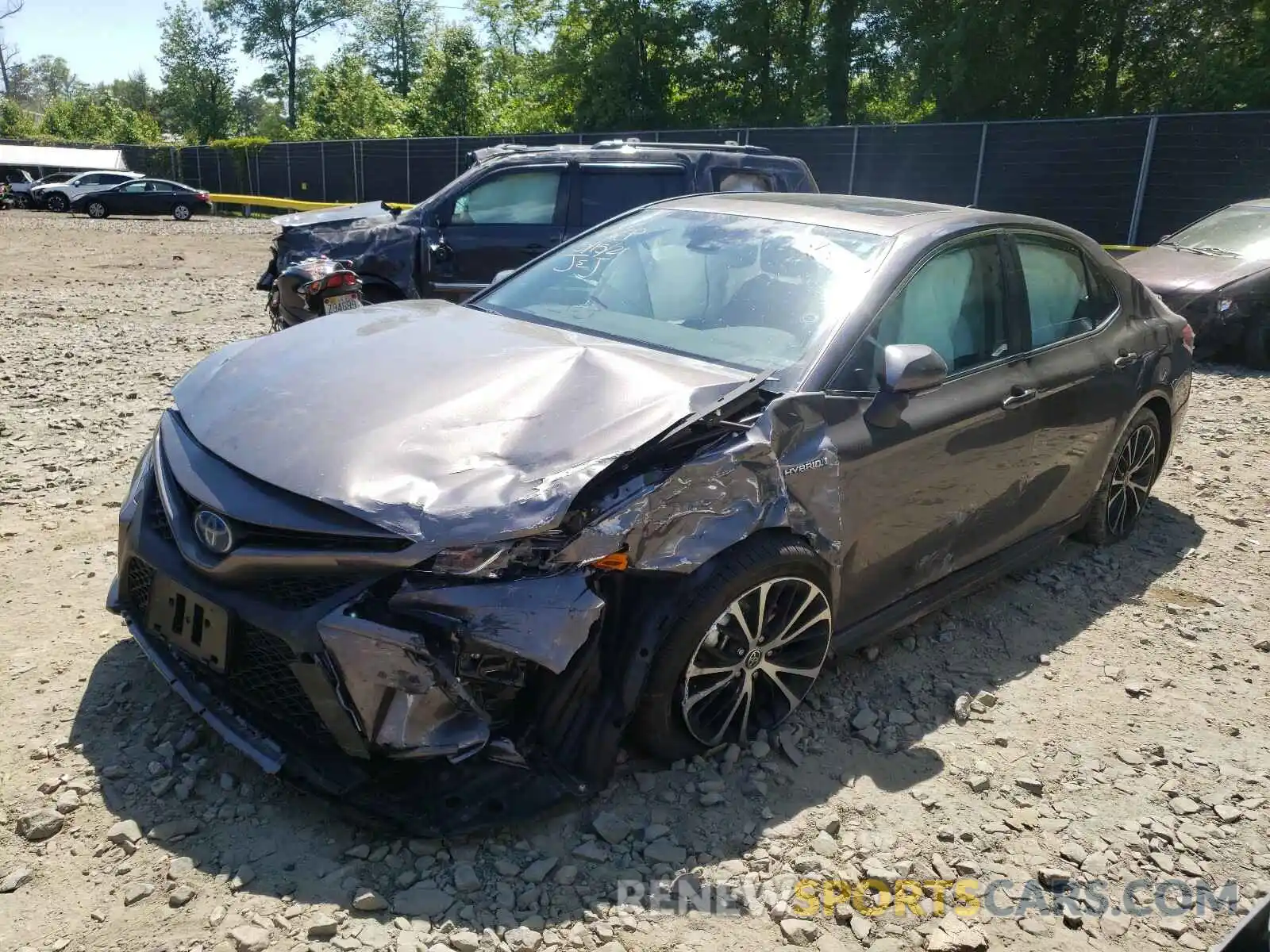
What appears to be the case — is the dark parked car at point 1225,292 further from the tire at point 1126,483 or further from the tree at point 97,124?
the tree at point 97,124

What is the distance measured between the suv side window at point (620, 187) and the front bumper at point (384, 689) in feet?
20.7

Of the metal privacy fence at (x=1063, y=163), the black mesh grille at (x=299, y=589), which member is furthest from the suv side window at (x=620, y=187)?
the metal privacy fence at (x=1063, y=163)

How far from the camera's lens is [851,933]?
2.59 meters

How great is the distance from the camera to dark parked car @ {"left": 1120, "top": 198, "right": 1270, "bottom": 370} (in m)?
9.06

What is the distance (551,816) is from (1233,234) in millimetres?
10078

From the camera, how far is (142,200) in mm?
30828

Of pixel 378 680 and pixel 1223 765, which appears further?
pixel 1223 765

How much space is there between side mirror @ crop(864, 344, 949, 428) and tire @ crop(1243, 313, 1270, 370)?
7394mm

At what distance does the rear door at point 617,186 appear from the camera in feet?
28.4

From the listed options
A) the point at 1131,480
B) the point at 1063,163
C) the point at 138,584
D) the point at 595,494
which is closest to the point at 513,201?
the point at 1131,480

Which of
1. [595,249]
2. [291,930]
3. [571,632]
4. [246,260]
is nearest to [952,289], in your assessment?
[595,249]

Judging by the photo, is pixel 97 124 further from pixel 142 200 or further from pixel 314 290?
pixel 314 290

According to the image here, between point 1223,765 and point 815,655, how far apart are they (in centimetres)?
145

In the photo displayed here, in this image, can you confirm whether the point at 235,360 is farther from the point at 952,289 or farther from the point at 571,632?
the point at 952,289
